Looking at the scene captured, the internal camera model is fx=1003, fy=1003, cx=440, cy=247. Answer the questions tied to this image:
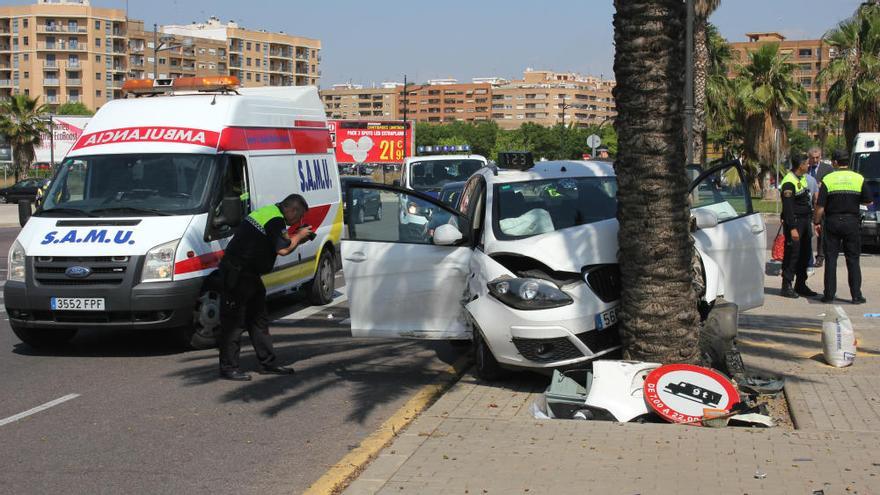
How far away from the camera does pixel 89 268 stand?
378 inches

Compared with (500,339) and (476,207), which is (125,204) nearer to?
(476,207)

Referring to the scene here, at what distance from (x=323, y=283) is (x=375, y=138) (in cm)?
4544

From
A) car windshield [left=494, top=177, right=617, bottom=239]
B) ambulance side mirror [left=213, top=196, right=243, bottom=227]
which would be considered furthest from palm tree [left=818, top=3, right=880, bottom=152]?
ambulance side mirror [left=213, top=196, right=243, bottom=227]

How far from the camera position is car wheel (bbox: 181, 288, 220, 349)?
10102mm

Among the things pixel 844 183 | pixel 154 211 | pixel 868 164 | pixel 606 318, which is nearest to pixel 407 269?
pixel 606 318

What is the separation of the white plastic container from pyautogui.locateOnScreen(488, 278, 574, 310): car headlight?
2.42 m

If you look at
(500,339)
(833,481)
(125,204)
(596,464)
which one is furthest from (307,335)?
(833,481)

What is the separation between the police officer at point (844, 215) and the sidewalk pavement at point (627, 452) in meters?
4.98

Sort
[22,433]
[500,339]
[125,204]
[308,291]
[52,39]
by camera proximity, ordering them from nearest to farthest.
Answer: [22,433]
[500,339]
[125,204]
[308,291]
[52,39]

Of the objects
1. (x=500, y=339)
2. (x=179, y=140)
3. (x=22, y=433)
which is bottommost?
(x=22, y=433)

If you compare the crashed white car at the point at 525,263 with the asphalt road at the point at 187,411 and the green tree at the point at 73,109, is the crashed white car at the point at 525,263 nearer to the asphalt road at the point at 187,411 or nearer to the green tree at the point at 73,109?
the asphalt road at the point at 187,411

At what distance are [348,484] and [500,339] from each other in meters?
2.38

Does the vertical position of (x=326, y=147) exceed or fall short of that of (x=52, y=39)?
it falls short

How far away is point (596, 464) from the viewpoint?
18.5ft
